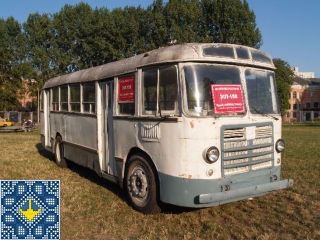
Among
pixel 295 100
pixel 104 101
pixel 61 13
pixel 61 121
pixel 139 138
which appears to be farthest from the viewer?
pixel 295 100

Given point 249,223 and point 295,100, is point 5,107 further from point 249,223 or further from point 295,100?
point 295,100

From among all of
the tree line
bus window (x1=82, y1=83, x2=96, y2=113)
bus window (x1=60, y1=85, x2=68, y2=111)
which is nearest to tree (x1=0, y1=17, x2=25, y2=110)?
the tree line

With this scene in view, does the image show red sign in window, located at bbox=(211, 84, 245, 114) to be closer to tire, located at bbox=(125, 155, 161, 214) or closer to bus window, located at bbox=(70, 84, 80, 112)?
tire, located at bbox=(125, 155, 161, 214)

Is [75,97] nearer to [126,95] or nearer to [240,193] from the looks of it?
[126,95]

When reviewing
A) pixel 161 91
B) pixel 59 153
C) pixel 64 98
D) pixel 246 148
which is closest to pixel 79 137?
pixel 64 98

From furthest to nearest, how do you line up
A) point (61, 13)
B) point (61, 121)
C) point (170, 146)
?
point (61, 13) < point (61, 121) < point (170, 146)

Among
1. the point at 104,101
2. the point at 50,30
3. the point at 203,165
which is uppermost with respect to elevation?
the point at 50,30

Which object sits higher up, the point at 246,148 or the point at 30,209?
the point at 246,148

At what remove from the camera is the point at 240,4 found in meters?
43.8

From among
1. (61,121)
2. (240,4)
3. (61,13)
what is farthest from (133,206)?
(61,13)

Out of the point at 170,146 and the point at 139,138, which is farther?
the point at 139,138

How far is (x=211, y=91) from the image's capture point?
18.1 feet

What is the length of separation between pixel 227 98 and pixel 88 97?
13.2ft

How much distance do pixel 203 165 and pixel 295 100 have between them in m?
93.4
